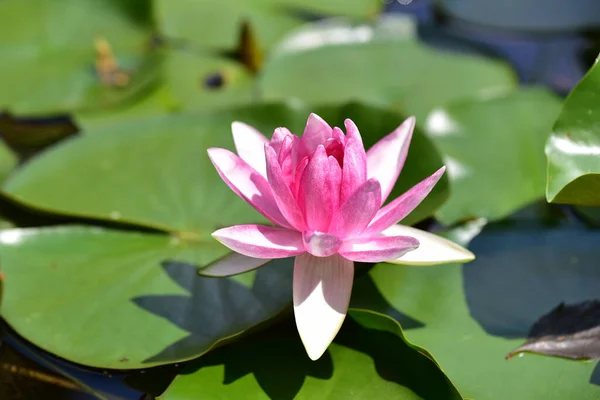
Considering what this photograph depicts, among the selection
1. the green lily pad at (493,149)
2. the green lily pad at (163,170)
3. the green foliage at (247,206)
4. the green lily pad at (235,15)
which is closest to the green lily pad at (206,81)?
the green foliage at (247,206)

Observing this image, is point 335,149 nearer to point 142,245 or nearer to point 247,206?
point 247,206

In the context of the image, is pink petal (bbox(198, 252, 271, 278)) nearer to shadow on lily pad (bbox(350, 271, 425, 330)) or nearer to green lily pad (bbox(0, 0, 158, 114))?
shadow on lily pad (bbox(350, 271, 425, 330))

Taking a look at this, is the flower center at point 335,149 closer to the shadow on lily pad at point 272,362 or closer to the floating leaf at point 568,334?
the shadow on lily pad at point 272,362

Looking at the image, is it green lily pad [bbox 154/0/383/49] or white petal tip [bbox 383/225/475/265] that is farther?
green lily pad [bbox 154/0/383/49]

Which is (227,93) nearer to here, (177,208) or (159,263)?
(177,208)

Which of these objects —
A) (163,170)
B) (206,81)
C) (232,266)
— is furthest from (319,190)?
(206,81)

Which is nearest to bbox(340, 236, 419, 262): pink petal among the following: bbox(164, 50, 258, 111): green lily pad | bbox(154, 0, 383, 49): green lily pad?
bbox(164, 50, 258, 111): green lily pad
